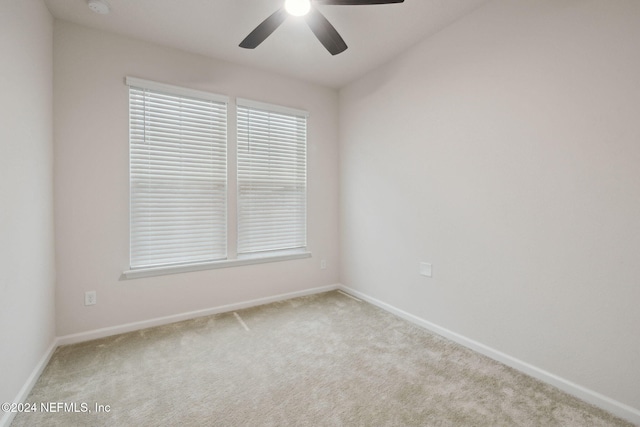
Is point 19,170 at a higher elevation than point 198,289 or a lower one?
higher

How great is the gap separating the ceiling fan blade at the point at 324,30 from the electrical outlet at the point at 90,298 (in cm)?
286

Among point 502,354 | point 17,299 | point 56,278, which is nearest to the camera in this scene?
point 17,299

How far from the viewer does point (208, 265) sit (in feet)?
9.78

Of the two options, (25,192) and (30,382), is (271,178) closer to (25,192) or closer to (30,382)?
(25,192)

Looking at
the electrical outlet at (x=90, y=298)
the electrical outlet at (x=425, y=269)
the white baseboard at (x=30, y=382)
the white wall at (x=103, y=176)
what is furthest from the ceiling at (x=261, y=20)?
the white baseboard at (x=30, y=382)

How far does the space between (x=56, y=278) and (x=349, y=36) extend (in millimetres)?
3334

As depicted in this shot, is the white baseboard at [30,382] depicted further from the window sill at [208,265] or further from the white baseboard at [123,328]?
the window sill at [208,265]

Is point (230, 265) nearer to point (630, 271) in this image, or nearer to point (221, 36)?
point (221, 36)

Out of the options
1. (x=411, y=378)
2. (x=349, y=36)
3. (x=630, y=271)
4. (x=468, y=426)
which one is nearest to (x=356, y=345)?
(x=411, y=378)

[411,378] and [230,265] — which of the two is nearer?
[411,378]

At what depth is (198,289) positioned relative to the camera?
9.67 feet

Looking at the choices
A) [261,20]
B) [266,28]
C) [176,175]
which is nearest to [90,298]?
[176,175]

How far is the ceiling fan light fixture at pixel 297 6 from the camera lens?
1800mm

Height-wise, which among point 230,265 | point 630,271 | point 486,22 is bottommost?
point 230,265
